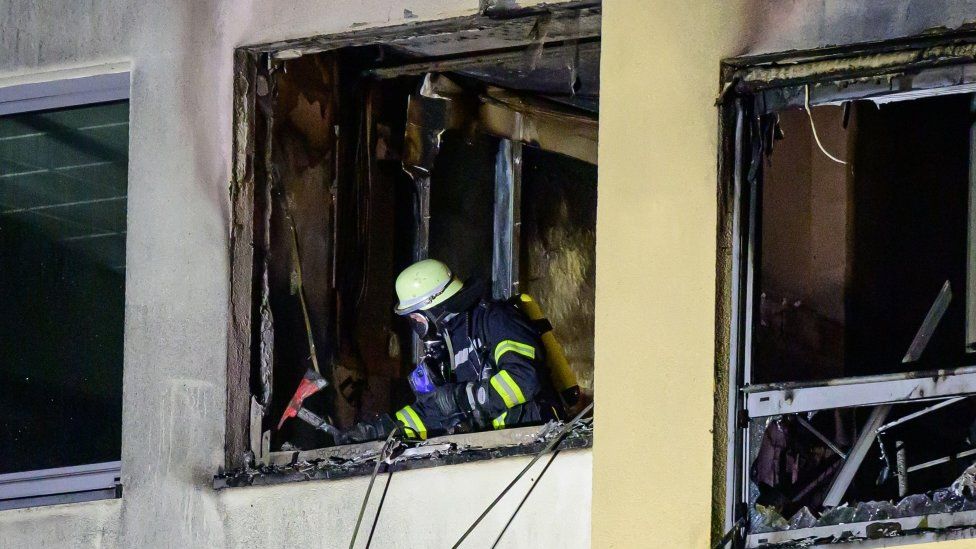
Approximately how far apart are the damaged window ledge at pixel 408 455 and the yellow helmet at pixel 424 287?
0.70m

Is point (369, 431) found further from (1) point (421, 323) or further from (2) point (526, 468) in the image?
(2) point (526, 468)

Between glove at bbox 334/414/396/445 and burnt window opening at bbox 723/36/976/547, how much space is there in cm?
166

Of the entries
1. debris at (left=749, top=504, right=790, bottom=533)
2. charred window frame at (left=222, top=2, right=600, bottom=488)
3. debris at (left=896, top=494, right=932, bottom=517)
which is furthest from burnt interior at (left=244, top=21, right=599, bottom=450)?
debris at (left=896, top=494, right=932, bottom=517)

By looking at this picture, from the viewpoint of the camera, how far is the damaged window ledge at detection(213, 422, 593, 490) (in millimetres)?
6086

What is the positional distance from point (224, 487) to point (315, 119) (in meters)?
1.99

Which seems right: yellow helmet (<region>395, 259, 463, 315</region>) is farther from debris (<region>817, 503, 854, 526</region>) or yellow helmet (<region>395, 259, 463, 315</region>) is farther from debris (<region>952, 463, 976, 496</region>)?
debris (<region>952, 463, 976, 496</region>)

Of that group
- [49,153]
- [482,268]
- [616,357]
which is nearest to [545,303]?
[482,268]

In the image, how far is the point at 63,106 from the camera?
24.9ft

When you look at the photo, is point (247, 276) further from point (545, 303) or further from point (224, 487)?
point (545, 303)

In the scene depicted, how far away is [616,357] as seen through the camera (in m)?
5.15

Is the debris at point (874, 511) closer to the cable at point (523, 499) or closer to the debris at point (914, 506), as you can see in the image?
the debris at point (914, 506)

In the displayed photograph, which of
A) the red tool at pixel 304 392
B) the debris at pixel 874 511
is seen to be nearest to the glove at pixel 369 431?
the red tool at pixel 304 392

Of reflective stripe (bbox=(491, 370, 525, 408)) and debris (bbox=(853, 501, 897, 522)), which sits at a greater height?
reflective stripe (bbox=(491, 370, 525, 408))

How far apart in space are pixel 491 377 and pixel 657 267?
5.53ft
